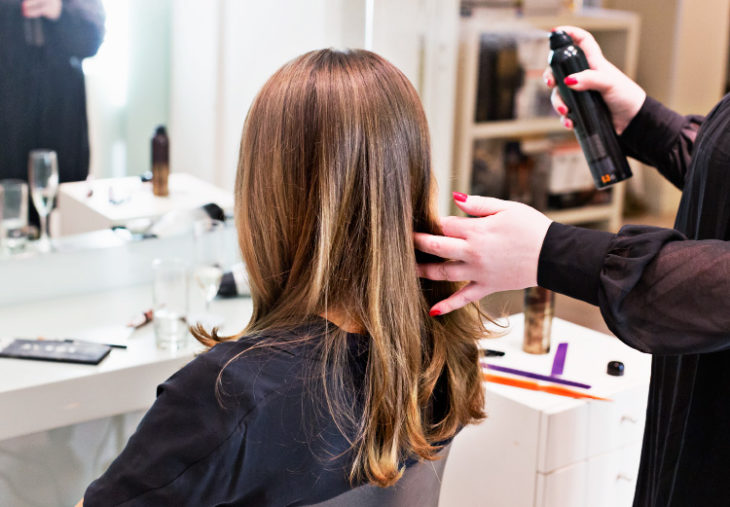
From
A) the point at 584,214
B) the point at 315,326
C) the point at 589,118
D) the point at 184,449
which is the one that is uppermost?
the point at 589,118

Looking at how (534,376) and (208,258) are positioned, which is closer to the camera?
(534,376)

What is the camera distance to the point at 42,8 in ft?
5.58

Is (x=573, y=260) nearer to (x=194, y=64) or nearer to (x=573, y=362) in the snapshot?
(x=573, y=362)

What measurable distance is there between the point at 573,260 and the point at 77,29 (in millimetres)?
1314

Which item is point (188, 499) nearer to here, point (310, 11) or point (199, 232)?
point (199, 232)

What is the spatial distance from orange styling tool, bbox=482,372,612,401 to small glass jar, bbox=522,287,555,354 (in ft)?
0.51

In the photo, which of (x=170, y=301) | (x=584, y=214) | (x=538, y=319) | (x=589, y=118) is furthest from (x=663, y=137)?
(x=584, y=214)

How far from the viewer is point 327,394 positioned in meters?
0.90

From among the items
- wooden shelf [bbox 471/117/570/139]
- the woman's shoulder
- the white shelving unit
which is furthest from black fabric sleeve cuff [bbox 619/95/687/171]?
wooden shelf [bbox 471/117/570/139]

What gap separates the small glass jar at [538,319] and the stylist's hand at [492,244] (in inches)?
27.3

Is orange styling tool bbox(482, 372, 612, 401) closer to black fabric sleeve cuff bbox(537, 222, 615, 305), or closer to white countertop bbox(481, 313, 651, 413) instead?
white countertop bbox(481, 313, 651, 413)

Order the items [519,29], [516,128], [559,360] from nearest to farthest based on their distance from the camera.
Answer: [559,360] < [519,29] < [516,128]

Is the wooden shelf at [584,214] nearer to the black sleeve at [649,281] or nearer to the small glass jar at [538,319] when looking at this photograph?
the small glass jar at [538,319]

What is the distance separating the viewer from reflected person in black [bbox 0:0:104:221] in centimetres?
170
